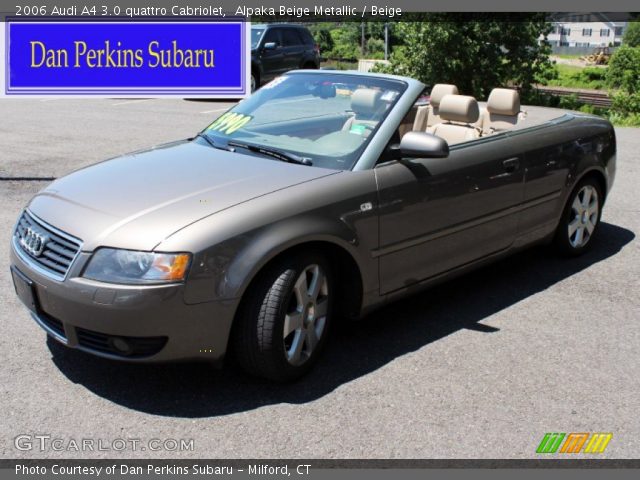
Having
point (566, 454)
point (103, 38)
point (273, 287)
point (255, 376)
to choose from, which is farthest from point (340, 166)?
point (103, 38)

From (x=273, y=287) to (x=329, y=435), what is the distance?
0.76m

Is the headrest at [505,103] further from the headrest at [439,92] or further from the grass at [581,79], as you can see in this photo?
the grass at [581,79]

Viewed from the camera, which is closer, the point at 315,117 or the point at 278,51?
the point at 315,117

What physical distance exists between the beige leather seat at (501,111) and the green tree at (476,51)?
39.5ft

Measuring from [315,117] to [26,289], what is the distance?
7.00 feet

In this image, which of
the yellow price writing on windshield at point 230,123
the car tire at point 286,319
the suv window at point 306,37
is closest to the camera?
the car tire at point 286,319

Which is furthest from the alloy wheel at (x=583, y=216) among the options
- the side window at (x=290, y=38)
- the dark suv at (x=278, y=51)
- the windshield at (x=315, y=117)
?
the side window at (x=290, y=38)

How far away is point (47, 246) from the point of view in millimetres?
3826

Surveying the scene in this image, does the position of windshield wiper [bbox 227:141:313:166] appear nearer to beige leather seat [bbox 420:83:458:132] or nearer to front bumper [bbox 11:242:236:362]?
front bumper [bbox 11:242:236:362]

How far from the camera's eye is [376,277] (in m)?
4.35

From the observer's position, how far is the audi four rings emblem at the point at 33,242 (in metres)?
3.84

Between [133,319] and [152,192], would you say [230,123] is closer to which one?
[152,192]

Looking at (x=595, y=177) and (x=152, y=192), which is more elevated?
(x=152, y=192)

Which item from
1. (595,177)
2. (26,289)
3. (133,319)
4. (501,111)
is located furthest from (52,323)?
(595,177)
